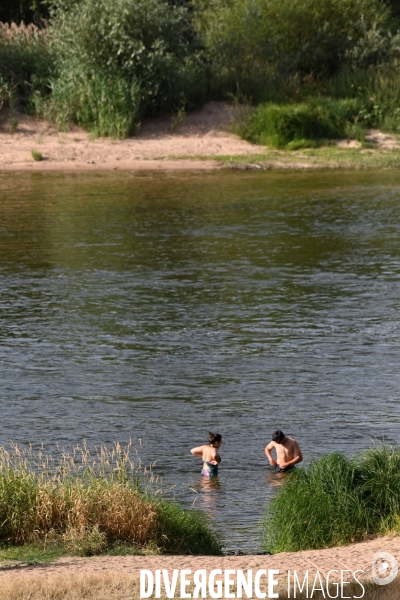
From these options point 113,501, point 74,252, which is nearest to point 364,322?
point 74,252

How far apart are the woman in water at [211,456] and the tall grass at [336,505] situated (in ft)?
5.71

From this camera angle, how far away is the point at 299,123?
3612cm

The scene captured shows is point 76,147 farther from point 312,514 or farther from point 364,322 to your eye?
point 312,514

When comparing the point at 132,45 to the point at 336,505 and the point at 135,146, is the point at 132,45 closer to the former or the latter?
the point at 135,146

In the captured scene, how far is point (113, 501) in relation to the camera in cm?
1015

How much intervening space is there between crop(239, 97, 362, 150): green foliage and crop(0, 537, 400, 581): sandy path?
2682 centimetres

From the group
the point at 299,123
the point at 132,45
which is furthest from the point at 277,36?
the point at 132,45

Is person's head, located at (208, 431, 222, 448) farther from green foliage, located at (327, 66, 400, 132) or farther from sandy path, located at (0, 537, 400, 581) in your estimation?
green foliage, located at (327, 66, 400, 132)

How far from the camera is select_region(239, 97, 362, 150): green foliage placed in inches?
1415

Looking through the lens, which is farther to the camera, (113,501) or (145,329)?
(145,329)

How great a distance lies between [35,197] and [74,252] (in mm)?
6028

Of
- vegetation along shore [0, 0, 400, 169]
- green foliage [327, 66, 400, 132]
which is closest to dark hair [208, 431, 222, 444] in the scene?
vegetation along shore [0, 0, 400, 169]

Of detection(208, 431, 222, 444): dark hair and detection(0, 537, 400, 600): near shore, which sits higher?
detection(0, 537, 400, 600): near shore

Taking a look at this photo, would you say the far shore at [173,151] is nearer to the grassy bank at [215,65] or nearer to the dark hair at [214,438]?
the grassy bank at [215,65]
